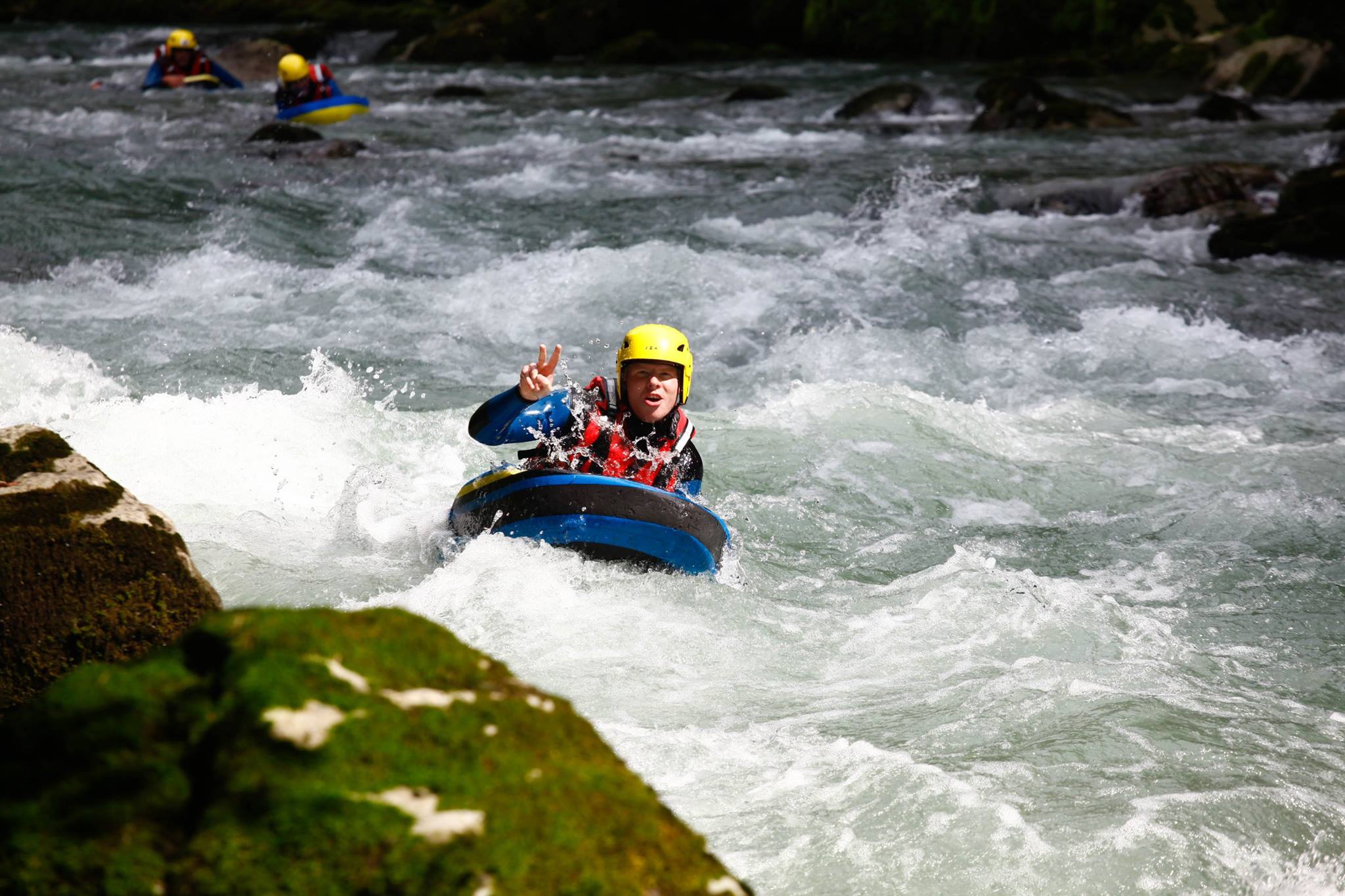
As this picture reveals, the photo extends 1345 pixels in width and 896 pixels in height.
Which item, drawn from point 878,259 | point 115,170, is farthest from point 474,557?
point 115,170

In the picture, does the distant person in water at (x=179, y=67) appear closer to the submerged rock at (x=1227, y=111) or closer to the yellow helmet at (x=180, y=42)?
the yellow helmet at (x=180, y=42)

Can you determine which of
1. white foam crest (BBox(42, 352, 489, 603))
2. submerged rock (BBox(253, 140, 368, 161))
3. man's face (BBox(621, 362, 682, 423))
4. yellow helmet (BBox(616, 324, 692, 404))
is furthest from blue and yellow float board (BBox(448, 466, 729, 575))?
submerged rock (BBox(253, 140, 368, 161))

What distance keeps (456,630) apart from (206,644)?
8.64 ft

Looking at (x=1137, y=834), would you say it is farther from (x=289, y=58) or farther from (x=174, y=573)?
(x=289, y=58)

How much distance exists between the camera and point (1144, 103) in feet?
64.7

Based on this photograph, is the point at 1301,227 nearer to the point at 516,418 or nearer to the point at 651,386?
the point at 651,386


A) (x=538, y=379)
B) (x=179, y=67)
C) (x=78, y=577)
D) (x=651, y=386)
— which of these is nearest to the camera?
(x=78, y=577)

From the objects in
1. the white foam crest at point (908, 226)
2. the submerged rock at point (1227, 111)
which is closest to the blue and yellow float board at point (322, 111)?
the white foam crest at point (908, 226)

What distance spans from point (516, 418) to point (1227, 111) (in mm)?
16253

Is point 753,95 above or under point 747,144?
above

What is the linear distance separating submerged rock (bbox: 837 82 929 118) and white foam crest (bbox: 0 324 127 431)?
13674mm

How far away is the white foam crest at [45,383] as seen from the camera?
21.6ft

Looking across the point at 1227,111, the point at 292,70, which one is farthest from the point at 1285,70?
the point at 292,70

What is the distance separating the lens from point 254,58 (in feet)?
78.1
